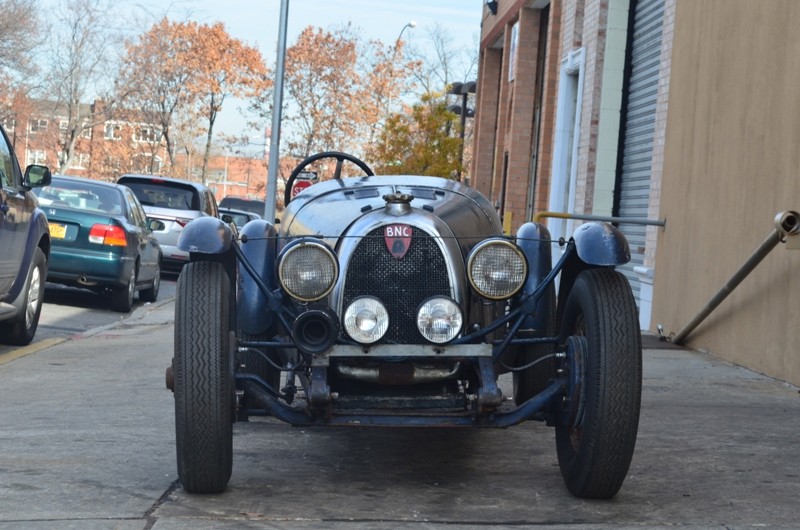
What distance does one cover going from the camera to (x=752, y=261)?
8.84 metres

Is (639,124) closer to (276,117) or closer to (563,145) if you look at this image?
(563,145)

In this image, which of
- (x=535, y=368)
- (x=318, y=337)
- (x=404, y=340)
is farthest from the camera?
(x=535, y=368)

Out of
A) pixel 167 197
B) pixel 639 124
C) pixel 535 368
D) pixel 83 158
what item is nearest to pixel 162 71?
pixel 83 158

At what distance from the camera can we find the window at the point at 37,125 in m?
58.5

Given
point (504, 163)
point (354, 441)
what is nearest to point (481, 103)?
point (504, 163)

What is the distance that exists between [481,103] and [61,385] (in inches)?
840

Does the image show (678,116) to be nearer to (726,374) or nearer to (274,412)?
(726,374)

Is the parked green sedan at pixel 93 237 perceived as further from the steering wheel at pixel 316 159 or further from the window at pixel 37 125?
the window at pixel 37 125

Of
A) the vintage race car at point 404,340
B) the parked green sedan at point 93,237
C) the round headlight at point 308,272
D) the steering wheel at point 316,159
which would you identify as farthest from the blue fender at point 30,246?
the round headlight at point 308,272

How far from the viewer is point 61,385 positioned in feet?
27.0

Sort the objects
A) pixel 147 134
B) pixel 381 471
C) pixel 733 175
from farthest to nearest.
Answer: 1. pixel 147 134
2. pixel 733 175
3. pixel 381 471

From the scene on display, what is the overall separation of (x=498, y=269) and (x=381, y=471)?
3.72ft

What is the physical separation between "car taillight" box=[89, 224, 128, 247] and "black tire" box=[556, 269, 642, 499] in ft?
32.9

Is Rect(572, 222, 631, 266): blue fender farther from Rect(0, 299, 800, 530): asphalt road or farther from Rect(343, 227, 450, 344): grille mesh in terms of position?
Rect(0, 299, 800, 530): asphalt road
